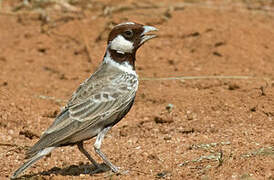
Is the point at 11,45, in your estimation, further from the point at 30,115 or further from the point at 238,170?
the point at 238,170

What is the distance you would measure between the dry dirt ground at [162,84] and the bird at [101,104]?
0.98 ft

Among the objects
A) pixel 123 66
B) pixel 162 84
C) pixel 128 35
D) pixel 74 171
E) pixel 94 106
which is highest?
pixel 128 35

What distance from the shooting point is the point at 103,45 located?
9961 mm

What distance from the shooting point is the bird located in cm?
528

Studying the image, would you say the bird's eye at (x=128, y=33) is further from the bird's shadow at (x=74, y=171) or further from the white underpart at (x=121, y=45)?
the bird's shadow at (x=74, y=171)

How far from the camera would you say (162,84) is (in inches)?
326

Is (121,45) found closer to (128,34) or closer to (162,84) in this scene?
(128,34)

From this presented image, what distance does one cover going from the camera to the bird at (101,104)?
528 cm

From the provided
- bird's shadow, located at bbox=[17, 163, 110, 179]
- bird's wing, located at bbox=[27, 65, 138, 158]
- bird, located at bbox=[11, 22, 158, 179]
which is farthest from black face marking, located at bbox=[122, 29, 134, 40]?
bird's shadow, located at bbox=[17, 163, 110, 179]

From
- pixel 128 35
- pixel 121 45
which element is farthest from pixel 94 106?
pixel 128 35

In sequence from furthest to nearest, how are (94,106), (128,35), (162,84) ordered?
(162,84) → (128,35) → (94,106)

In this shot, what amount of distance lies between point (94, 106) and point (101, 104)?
7 centimetres

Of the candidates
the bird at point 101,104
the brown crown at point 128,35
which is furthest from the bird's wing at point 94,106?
the brown crown at point 128,35

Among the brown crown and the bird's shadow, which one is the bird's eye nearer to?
the brown crown
